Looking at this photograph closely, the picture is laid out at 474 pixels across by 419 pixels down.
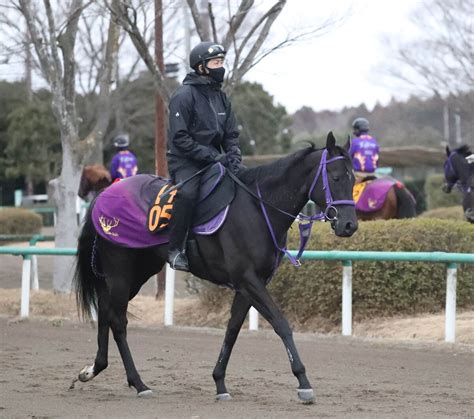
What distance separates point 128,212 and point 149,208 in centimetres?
27

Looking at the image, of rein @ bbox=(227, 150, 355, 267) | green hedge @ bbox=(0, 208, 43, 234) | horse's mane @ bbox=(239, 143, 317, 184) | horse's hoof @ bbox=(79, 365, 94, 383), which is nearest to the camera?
rein @ bbox=(227, 150, 355, 267)

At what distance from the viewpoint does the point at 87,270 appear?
344 inches

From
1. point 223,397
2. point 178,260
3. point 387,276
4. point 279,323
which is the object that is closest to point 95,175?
point 387,276

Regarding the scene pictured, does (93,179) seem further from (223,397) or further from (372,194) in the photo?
(223,397)

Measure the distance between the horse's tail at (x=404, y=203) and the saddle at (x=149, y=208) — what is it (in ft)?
24.3

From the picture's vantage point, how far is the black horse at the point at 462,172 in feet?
50.6

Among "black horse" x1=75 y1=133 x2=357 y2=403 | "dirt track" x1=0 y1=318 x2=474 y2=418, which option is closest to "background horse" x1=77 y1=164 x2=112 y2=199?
"dirt track" x1=0 y1=318 x2=474 y2=418

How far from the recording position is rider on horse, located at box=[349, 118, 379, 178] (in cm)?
1517

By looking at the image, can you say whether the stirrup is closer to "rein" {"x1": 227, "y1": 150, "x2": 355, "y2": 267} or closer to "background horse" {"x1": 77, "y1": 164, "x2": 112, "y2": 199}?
"rein" {"x1": 227, "y1": 150, "x2": 355, "y2": 267}

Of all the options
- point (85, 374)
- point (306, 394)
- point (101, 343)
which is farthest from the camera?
point (101, 343)

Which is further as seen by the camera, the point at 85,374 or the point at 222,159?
the point at 85,374

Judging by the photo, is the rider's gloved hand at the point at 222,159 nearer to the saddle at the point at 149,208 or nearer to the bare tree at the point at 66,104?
the saddle at the point at 149,208

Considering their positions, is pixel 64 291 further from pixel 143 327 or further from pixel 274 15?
pixel 274 15

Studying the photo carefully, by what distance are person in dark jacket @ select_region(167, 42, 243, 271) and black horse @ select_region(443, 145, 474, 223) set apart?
329 inches
